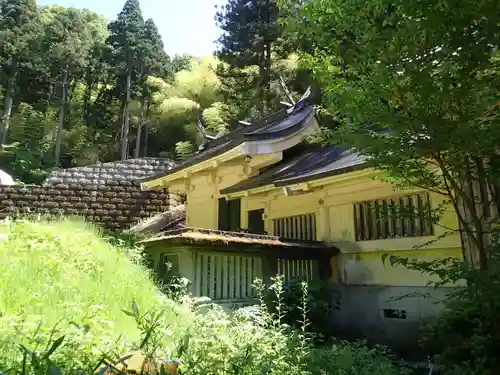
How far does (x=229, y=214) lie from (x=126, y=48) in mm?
26246

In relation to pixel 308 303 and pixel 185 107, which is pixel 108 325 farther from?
pixel 185 107

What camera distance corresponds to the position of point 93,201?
16.6m

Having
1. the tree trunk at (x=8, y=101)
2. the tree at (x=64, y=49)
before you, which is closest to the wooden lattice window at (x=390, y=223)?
the tree at (x=64, y=49)

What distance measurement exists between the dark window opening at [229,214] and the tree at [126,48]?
22066 mm

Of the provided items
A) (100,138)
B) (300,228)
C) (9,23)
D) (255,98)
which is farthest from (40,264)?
(9,23)

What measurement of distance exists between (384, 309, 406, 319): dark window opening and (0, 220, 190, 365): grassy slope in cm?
410

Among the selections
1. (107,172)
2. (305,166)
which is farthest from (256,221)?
(107,172)

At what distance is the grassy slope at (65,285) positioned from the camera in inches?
154

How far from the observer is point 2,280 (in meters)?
4.76

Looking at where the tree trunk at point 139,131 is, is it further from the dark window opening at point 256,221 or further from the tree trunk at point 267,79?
the dark window opening at point 256,221

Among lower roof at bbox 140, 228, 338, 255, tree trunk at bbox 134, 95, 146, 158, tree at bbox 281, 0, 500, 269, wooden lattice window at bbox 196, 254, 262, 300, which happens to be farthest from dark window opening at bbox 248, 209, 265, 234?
tree trunk at bbox 134, 95, 146, 158

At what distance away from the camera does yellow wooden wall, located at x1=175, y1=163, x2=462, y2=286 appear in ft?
23.0

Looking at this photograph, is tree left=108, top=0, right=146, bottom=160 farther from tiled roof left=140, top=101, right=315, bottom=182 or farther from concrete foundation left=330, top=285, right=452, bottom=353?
concrete foundation left=330, top=285, right=452, bottom=353

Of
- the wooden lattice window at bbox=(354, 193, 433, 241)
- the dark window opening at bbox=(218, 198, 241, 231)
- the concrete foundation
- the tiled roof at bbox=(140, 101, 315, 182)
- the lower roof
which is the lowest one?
the concrete foundation
